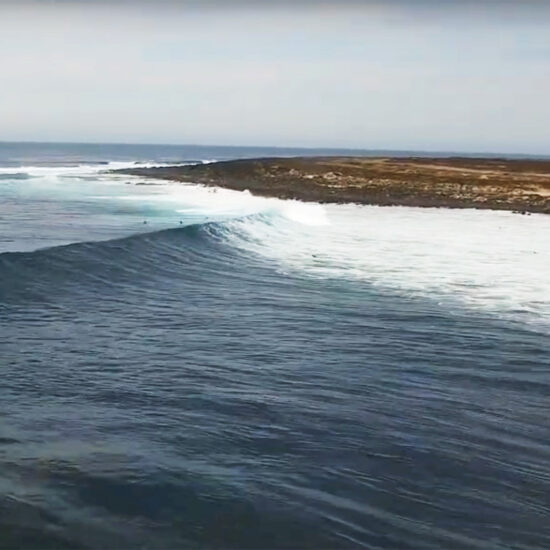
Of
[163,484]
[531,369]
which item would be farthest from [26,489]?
[531,369]

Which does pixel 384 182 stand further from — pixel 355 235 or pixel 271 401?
pixel 271 401

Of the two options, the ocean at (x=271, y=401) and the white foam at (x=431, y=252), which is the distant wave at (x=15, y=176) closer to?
the white foam at (x=431, y=252)

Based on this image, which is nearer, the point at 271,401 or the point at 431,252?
the point at 271,401

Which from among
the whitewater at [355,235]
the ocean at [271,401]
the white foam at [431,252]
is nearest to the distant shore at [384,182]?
the whitewater at [355,235]

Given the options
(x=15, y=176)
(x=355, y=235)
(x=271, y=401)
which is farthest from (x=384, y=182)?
(x=271, y=401)

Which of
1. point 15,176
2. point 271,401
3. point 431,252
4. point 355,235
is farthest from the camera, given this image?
point 15,176

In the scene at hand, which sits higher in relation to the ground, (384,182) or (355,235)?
(384,182)

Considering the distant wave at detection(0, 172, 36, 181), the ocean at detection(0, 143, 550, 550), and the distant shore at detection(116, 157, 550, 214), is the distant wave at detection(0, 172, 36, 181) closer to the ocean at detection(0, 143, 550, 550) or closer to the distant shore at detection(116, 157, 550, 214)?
the distant shore at detection(116, 157, 550, 214)
